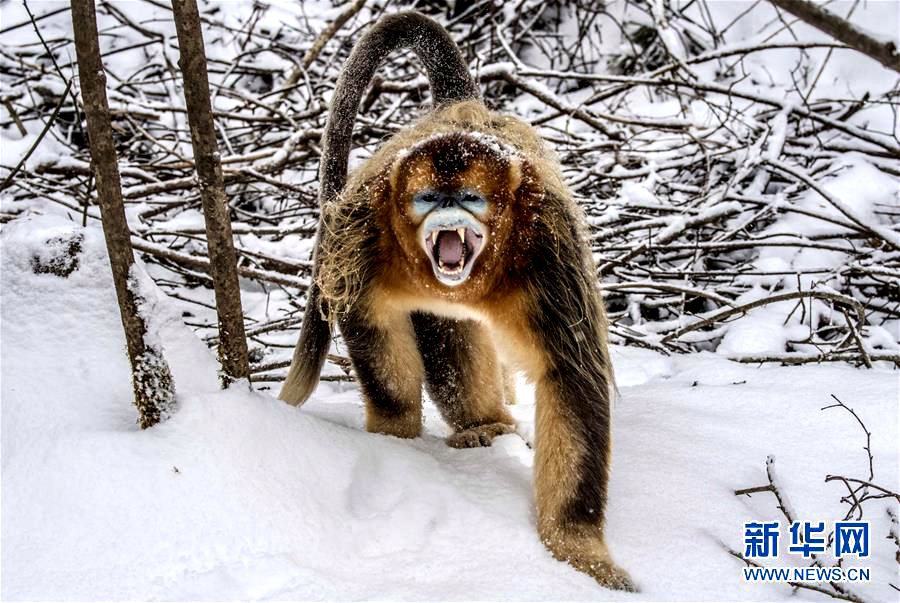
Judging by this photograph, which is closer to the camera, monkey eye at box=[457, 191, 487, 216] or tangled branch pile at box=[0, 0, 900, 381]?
monkey eye at box=[457, 191, 487, 216]

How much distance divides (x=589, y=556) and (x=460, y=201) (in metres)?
0.91

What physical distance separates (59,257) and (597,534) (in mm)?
1592

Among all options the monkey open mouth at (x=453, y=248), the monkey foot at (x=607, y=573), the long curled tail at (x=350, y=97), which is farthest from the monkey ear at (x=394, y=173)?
the monkey foot at (x=607, y=573)

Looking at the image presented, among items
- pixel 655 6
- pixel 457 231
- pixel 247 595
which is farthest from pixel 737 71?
pixel 247 595

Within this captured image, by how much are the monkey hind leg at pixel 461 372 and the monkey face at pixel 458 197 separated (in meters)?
0.65

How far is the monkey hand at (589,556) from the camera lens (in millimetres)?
1816

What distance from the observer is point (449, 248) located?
2.02 metres

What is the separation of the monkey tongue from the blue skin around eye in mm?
70

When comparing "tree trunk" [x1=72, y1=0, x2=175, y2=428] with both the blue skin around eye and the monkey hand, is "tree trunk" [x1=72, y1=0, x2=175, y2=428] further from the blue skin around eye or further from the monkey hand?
the monkey hand

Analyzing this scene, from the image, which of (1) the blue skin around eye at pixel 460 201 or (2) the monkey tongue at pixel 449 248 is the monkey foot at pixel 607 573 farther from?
(1) the blue skin around eye at pixel 460 201

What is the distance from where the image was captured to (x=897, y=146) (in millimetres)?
3963

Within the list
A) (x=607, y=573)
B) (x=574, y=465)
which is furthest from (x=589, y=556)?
(x=574, y=465)

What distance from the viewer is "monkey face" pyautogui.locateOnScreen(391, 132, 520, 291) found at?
201 cm

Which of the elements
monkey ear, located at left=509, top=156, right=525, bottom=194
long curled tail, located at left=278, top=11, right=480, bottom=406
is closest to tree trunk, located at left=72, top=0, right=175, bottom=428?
long curled tail, located at left=278, top=11, right=480, bottom=406
